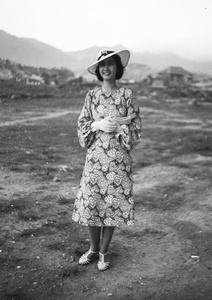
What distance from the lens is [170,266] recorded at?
11.3 ft

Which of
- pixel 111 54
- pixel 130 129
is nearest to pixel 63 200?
pixel 130 129

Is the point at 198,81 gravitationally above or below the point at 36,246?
above

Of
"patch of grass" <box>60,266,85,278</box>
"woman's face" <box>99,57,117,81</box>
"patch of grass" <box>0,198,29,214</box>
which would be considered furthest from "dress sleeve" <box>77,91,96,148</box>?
"patch of grass" <box>0,198,29,214</box>

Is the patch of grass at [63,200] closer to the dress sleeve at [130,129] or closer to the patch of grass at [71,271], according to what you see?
the patch of grass at [71,271]

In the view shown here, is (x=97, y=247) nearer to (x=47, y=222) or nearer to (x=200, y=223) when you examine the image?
(x=47, y=222)

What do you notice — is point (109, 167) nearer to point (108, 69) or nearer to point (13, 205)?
point (108, 69)

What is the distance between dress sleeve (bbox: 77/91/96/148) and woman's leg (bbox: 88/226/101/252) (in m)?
0.88

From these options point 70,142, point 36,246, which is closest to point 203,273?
point 36,246

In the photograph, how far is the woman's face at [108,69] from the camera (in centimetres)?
313

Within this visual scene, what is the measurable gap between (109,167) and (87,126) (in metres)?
0.48

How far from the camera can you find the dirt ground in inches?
119

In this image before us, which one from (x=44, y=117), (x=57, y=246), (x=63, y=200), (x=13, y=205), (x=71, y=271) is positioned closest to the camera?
(x=71, y=271)

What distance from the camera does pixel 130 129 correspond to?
321cm

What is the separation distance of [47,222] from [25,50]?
13.9 feet
